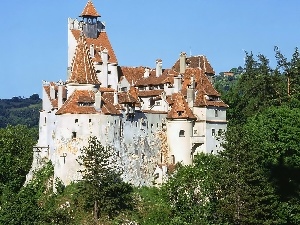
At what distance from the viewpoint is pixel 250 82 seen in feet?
344

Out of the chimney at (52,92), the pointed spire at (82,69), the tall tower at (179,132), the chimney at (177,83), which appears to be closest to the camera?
the pointed spire at (82,69)

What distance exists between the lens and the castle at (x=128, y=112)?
7744 centimetres

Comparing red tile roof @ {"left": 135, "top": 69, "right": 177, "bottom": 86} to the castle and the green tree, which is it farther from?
the green tree

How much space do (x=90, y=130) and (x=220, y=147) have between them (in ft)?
58.7

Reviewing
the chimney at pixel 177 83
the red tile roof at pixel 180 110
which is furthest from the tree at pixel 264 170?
the chimney at pixel 177 83

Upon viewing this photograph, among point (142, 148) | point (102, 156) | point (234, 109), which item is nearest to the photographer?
point (102, 156)

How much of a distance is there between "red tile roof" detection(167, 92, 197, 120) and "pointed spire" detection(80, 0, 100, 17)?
19.7 metres

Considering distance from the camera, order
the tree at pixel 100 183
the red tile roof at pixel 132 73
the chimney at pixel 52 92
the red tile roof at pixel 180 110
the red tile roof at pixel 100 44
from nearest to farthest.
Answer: the tree at pixel 100 183, the red tile roof at pixel 180 110, the chimney at pixel 52 92, the red tile roof at pixel 100 44, the red tile roof at pixel 132 73

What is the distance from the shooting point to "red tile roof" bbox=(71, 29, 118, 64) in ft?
303

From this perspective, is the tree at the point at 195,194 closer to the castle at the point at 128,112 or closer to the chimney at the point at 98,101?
the castle at the point at 128,112

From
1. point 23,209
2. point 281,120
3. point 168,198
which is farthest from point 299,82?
point 23,209

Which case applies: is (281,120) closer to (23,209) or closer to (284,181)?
(284,181)

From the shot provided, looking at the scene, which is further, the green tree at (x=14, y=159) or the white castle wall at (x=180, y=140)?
the green tree at (x=14, y=159)

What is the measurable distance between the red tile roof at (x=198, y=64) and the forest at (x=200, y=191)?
10.1m
